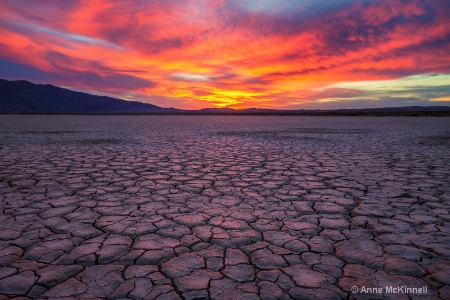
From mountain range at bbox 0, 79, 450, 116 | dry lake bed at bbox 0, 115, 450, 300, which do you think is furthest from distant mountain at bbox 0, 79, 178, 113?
dry lake bed at bbox 0, 115, 450, 300

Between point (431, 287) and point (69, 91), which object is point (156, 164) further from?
point (69, 91)

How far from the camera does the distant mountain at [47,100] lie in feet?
394

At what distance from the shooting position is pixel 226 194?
11.7 feet

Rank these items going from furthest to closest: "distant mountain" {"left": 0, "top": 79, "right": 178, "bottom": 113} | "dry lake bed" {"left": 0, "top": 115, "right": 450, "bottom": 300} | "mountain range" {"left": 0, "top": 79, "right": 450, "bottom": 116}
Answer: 1. "distant mountain" {"left": 0, "top": 79, "right": 178, "bottom": 113}
2. "mountain range" {"left": 0, "top": 79, "right": 450, "bottom": 116}
3. "dry lake bed" {"left": 0, "top": 115, "right": 450, "bottom": 300}

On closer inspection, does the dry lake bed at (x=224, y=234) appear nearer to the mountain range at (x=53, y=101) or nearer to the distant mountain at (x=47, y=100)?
the mountain range at (x=53, y=101)

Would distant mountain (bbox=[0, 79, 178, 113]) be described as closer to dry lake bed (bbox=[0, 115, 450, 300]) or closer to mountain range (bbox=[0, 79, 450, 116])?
mountain range (bbox=[0, 79, 450, 116])

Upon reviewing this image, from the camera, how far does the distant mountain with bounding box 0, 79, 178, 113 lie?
394 ft

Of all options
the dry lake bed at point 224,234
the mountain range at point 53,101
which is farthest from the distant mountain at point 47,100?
the dry lake bed at point 224,234

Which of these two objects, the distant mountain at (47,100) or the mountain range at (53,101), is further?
the distant mountain at (47,100)

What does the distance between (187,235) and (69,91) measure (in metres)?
168

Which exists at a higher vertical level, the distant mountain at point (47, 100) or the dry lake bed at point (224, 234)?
the distant mountain at point (47, 100)

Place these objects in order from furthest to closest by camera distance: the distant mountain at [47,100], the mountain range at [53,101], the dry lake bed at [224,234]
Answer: the distant mountain at [47,100], the mountain range at [53,101], the dry lake bed at [224,234]

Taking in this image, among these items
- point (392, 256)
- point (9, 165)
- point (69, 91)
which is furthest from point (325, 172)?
point (69, 91)

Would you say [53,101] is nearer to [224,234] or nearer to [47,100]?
[47,100]
